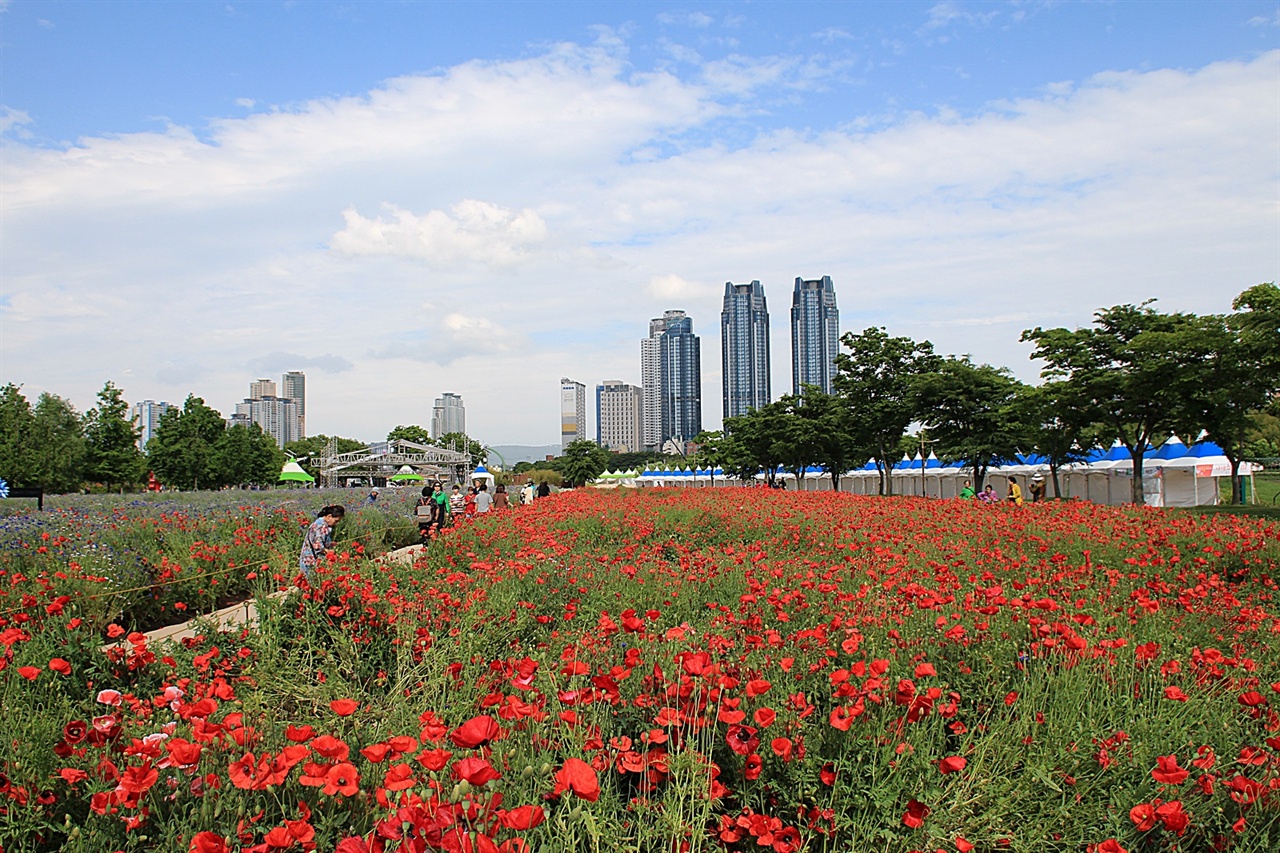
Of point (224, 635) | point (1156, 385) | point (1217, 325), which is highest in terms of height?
point (1217, 325)

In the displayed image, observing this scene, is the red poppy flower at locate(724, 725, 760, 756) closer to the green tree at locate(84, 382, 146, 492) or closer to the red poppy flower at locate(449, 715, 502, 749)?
the red poppy flower at locate(449, 715, 502, 749)

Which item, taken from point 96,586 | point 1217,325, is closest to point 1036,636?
point 96,586

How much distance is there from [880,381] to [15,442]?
3039 centimetres

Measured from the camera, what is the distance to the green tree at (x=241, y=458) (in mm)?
47812

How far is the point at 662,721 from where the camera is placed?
2.62 metres

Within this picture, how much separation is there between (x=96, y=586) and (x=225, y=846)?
18.8ft

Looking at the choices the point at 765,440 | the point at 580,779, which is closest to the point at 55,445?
the point at 580,779

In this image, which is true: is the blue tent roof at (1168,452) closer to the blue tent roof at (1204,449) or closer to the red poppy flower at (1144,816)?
the blue tent roof at (1204,449)

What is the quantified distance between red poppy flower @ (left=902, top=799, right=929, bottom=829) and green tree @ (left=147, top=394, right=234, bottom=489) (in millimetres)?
47468

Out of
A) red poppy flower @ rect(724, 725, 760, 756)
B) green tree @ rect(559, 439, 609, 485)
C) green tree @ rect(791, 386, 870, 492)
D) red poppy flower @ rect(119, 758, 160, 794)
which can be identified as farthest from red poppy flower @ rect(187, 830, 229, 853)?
green tree @ rect(559, 439, 609, 485)

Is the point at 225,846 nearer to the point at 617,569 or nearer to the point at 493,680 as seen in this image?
the point at 493,680

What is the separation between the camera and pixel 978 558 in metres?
7.43

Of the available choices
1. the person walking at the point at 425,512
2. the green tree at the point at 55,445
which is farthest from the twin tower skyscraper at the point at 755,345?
the person walking at the point at 425,512

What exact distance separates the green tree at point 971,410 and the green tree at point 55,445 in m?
29.7
